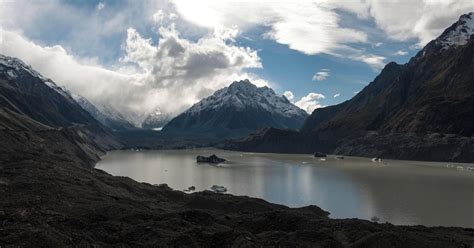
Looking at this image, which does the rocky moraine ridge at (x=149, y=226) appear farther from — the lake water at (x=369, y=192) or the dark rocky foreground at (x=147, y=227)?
the lake water at (x=369, y=192)

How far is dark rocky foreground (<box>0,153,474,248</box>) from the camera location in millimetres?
40625

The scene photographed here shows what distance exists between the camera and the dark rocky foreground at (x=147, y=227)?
40.6 meters

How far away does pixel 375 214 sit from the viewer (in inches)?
3366

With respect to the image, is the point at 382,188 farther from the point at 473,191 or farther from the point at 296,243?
the point at 296,243

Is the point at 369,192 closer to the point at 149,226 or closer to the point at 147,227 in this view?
the point at 149,226

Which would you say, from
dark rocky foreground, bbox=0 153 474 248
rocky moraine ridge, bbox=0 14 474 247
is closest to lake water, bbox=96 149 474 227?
rocky moraine ridge, bbox=0 14 474 247

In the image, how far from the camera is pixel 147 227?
4675 cm

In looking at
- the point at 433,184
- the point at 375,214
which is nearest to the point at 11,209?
the point at 375,214

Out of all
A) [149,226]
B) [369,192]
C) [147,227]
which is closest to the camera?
[147,227]

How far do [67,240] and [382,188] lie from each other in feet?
334

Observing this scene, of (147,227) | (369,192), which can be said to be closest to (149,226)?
(147,227)

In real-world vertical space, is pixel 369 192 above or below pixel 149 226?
below

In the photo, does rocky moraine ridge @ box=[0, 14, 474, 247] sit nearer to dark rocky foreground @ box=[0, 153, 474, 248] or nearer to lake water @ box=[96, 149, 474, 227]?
dark rocky foreground @ box=[0, 153, 474, 248]

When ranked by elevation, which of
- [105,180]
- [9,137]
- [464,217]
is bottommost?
[464,217]
